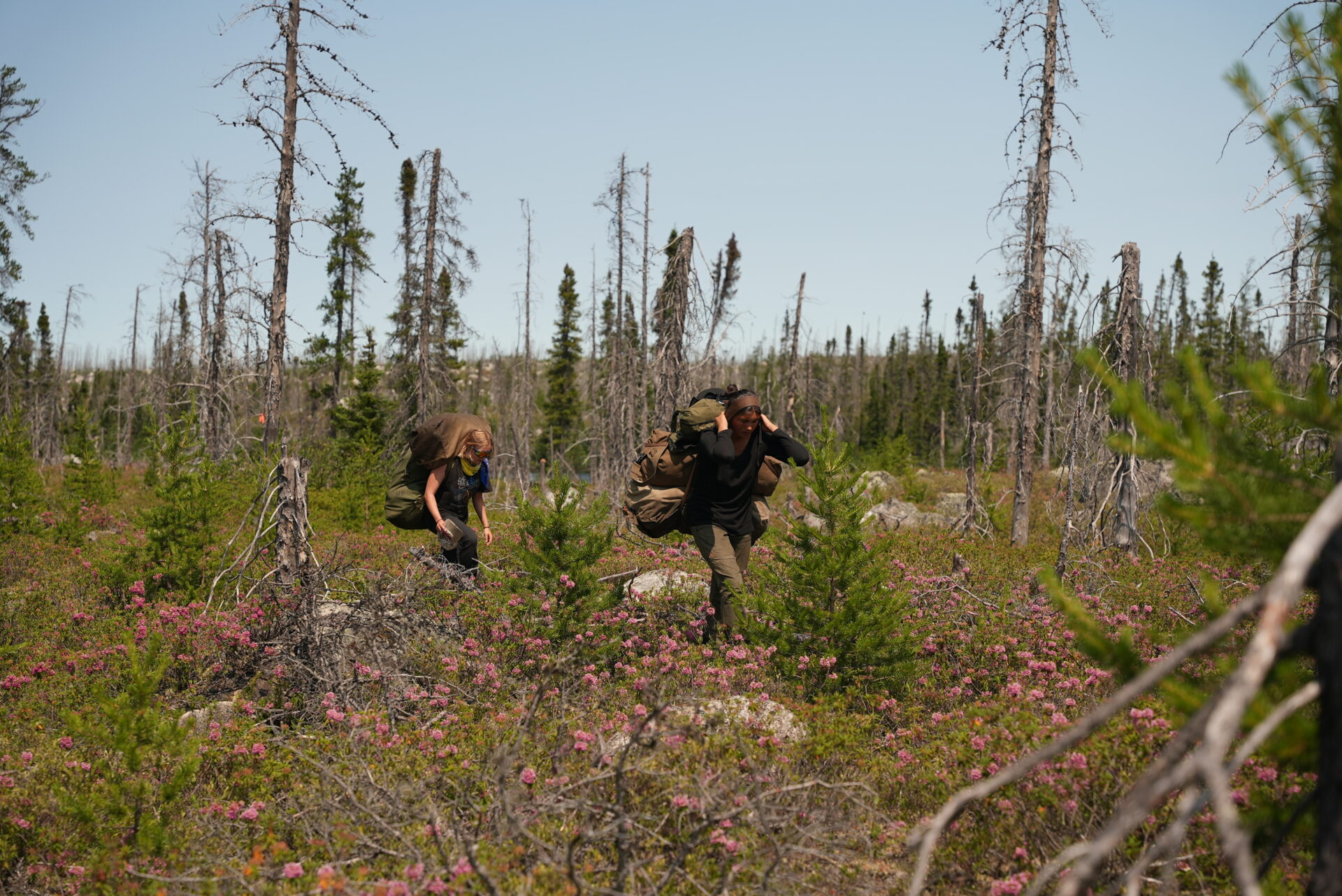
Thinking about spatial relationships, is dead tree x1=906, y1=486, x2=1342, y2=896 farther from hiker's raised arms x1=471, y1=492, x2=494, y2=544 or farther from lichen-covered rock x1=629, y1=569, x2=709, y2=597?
hiker's raised arms x1=471, y1=492, x2=494, y2=544

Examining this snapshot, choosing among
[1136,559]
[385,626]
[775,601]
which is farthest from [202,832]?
[1136,559]

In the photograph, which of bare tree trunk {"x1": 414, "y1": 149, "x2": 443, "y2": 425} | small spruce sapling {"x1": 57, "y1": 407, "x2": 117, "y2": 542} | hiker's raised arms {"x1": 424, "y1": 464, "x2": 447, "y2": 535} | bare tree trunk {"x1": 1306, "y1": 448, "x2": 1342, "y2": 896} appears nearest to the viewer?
bare tree trunk {"x1": 1306, "y1": 448, "x2": 1342, "y2": 896}

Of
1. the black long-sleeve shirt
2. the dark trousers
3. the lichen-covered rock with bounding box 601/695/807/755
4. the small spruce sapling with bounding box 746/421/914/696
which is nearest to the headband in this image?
the black long-sleeve shirt

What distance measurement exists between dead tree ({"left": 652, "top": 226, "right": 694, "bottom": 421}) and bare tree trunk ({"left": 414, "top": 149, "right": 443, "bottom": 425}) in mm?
8378

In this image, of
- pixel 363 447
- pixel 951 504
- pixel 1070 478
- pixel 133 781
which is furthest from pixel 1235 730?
pixel 951 504

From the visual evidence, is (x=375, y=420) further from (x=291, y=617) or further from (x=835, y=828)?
(x=835, y=828)

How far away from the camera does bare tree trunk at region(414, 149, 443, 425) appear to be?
19000 mm

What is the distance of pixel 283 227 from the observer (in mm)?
9781

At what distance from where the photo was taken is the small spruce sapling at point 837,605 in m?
5.67

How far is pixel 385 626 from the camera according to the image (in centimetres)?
581

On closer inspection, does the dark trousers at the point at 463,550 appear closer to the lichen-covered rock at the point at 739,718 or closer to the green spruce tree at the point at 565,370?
the lichen-covered rock at the point at 739,718

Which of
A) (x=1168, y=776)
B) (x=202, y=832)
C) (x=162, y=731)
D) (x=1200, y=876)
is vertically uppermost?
(x=1168, y=776)

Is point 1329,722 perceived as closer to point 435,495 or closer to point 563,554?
point 563,554

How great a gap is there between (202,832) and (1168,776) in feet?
13.3
